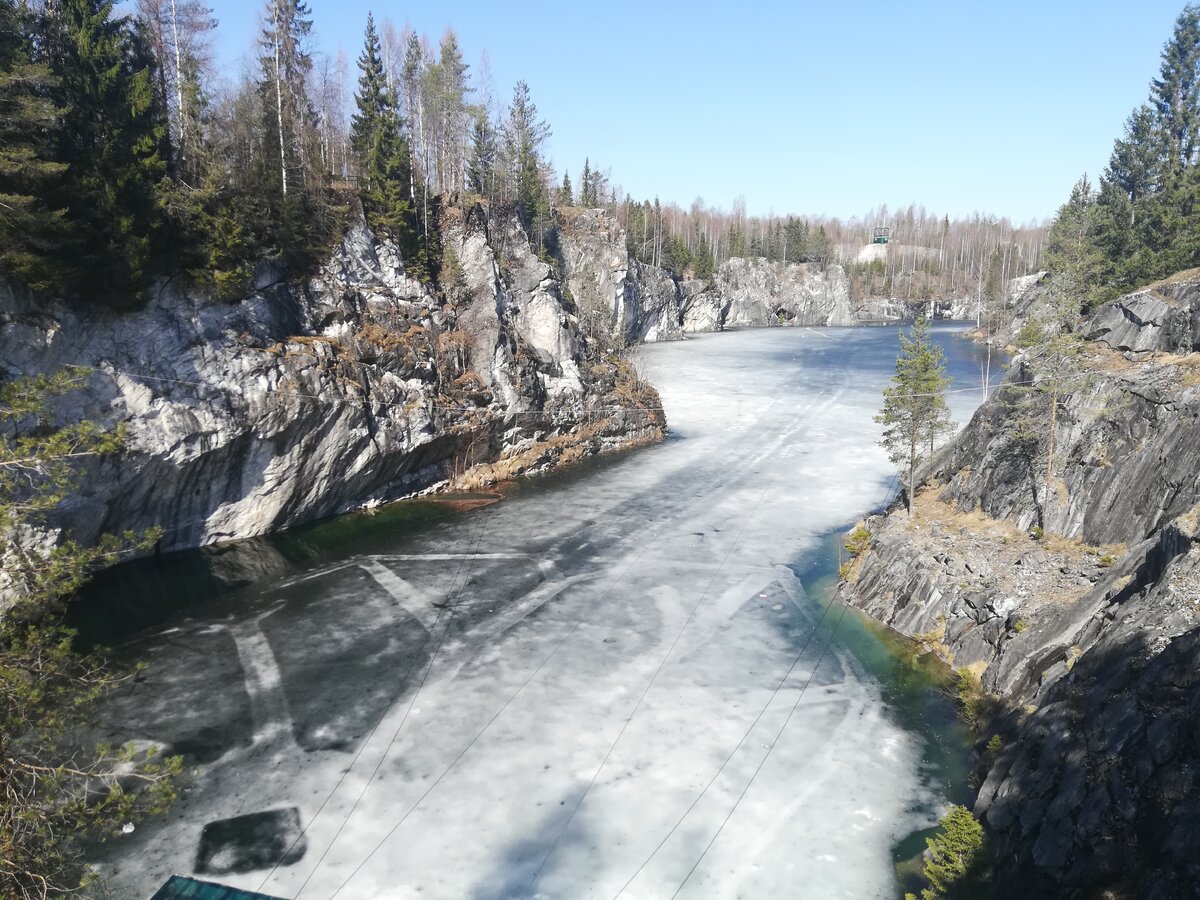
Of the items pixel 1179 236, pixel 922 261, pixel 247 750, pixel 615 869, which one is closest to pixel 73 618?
pixel 247 750

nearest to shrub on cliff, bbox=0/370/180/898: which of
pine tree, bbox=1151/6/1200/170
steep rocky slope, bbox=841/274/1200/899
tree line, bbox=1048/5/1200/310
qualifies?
steep rocky slope, bbox=841/274/1200/899

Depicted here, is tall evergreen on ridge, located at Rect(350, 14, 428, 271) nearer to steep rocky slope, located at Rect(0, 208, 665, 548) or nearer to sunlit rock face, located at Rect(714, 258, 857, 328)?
steep rocky slope, located at Rect(0, 208, 665, 548)

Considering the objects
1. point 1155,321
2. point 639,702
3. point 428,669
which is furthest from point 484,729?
point 1155,321

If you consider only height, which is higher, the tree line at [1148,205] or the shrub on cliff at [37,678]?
the tree line at [1148,205]

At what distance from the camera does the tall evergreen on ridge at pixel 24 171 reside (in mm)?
17581

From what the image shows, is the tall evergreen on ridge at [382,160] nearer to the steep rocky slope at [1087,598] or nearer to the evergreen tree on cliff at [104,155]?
the evergreen tree on cliff at [104,155]

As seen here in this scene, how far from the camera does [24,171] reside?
60.9ft

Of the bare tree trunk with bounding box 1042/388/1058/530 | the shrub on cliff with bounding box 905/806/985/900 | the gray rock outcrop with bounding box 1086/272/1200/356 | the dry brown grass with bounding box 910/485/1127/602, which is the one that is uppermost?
the gray rock outcrop with bounding box 1086/272/1200/356

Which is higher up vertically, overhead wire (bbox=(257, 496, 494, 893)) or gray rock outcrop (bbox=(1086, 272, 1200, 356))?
gray rock outcrop (bbox=(1086, 272, 1200, 356))

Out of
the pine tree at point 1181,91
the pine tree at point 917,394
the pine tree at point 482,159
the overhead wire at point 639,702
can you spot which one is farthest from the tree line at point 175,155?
the pine tree at point 1181,91

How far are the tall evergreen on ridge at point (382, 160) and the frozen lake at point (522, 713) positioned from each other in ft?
48.7

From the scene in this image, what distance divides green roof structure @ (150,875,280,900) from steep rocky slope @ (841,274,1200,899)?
10321 mm

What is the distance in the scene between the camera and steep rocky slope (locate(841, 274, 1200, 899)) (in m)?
9.41

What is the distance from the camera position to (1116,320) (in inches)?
1025
